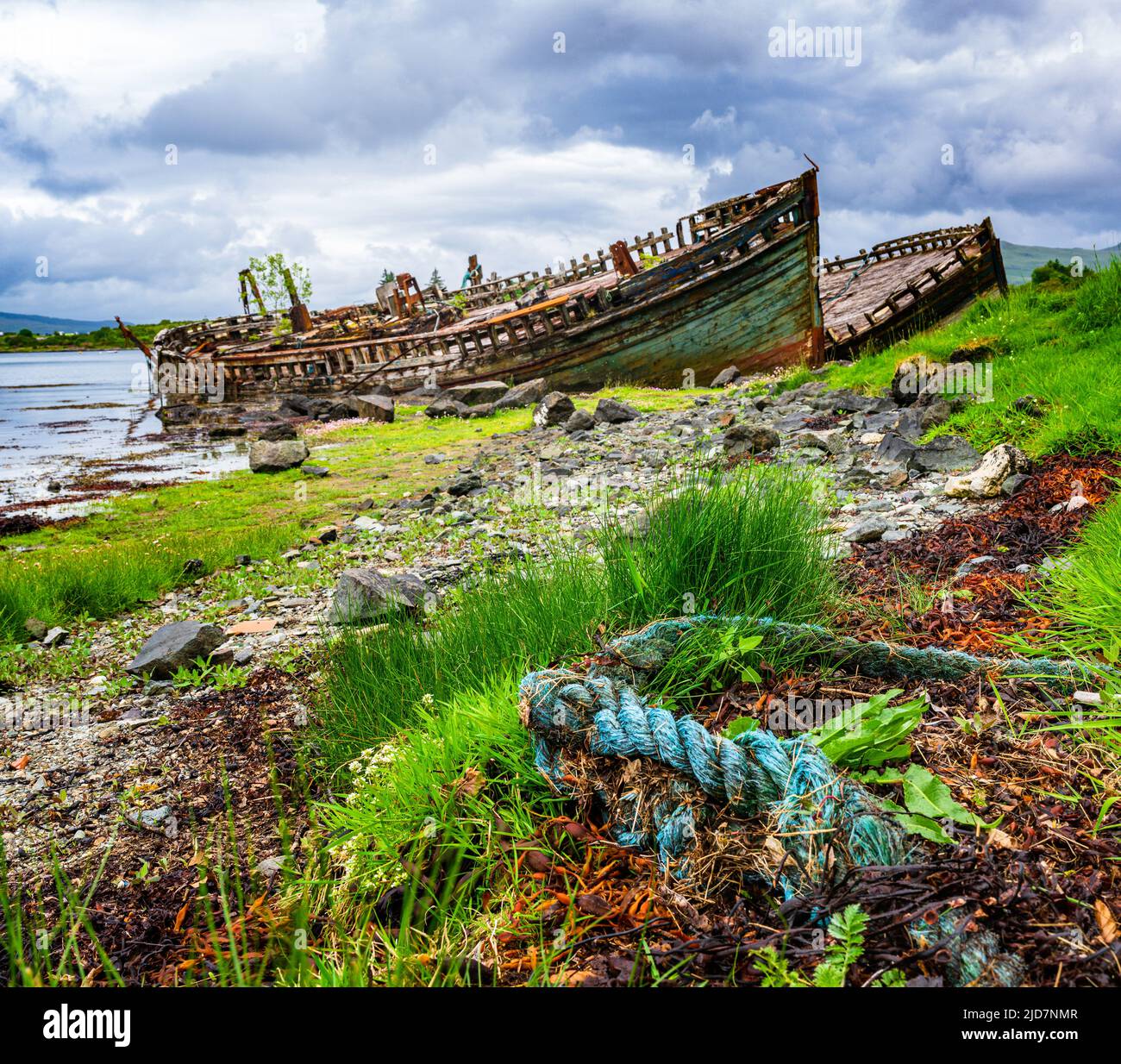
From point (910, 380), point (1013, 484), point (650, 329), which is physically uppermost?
point (650, 329)

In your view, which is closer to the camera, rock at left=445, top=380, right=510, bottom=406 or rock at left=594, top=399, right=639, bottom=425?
rock at left=594, top=399, right=639, bottom=425

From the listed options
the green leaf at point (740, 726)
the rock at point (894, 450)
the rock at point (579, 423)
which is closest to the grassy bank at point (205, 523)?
the rock at point (579, 423)

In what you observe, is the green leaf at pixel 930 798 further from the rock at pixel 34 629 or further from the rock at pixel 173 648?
the rock at pixel 34 629

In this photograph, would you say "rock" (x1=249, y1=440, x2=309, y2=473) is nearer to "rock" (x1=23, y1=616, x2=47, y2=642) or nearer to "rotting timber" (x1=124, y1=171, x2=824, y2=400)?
"rock" (x1=23, y1=616, x2=47, y2=642)

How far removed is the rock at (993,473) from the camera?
20.4ft

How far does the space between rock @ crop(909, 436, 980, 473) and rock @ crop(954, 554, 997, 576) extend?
3316 mm

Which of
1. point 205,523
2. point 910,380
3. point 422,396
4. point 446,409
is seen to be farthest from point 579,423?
point 422,396

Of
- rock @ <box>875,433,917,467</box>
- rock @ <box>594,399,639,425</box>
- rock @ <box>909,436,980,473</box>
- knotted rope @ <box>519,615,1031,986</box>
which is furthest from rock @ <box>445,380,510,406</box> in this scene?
knotted rope @ <box>519,615,1031,986</box>

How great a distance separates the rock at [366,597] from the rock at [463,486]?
5130mm

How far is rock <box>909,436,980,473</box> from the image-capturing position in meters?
7.47

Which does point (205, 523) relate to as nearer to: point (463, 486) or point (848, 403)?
point (463, 486)

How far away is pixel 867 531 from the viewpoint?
18.4 ft

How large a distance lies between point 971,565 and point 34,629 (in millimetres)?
7849
